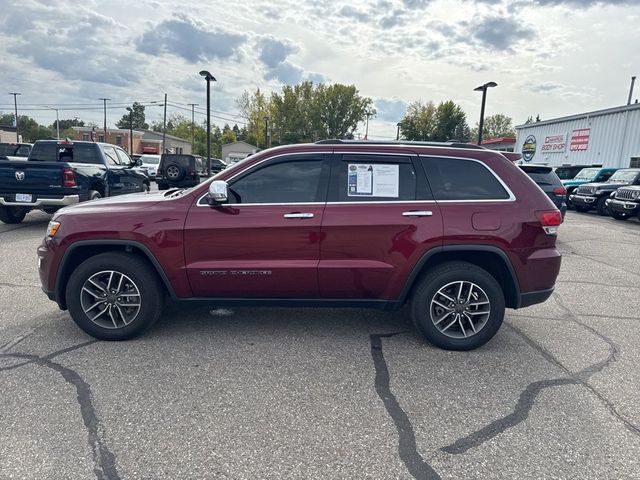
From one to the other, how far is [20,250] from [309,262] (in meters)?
6.18

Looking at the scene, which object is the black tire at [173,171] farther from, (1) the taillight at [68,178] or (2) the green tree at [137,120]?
(2) the green tree at [137,120]

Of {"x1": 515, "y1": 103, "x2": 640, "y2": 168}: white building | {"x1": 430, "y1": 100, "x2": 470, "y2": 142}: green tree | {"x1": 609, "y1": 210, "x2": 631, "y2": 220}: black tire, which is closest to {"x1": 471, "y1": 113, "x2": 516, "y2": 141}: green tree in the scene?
{"x1": 430, "y1": 100, "x2": 470, "y2": 142}: green tree

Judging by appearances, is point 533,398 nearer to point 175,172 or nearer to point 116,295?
point 116,295

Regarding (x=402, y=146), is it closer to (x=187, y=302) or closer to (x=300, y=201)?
(x=300, y=201)

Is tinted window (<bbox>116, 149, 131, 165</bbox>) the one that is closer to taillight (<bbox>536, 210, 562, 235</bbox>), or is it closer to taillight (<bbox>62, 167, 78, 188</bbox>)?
taillight (<bbox>62, 167, 78, 188</bbox>)

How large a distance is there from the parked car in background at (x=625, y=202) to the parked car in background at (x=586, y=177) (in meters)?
2.75

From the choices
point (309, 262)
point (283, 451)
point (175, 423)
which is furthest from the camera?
point (309, 262)

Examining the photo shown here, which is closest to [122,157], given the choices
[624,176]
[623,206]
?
[623,206]

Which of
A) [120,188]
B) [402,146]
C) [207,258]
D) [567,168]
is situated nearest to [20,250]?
[120,188]

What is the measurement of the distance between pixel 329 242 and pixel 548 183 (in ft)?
25.2

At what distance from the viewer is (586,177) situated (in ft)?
60.6

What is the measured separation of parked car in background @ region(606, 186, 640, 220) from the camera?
13336 millimetres

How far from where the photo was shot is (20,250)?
725cm

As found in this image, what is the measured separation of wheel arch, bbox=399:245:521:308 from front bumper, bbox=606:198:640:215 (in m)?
12.6
